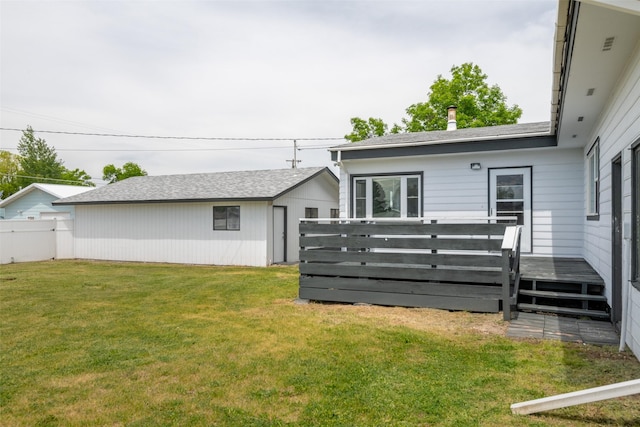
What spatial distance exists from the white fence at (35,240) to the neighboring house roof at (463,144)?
41.8 ft

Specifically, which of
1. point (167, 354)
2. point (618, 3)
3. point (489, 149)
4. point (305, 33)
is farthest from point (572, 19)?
point (305, 33)

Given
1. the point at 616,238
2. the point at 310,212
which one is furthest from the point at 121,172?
the point at 616,238

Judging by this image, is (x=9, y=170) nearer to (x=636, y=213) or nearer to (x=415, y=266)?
(x=415, y=266)

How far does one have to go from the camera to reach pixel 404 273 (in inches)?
250

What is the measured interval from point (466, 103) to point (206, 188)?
58.2 ft

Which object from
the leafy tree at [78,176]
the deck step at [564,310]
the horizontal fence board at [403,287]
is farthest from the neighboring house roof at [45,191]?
the leafy tree at [78,176]

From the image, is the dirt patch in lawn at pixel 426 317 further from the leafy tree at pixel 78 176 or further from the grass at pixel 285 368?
the leafy tree at pixel 78 176

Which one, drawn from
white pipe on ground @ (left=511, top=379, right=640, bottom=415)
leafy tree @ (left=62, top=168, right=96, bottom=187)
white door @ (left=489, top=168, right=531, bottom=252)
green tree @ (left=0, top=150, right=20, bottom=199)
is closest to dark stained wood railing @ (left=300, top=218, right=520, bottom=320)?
white door @ (left=489, top=168, right=531, bottom=252)

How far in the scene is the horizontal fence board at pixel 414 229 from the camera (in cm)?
586

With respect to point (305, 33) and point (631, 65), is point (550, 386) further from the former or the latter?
point (305, 33)

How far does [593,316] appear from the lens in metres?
5.36

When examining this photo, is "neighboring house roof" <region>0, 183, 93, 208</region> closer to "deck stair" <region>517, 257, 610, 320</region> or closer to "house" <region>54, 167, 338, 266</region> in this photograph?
"house" <region>54, 167, 338, 266</region>

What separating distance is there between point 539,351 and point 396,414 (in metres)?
2.10

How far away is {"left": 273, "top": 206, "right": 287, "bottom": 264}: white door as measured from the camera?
46.6ft
